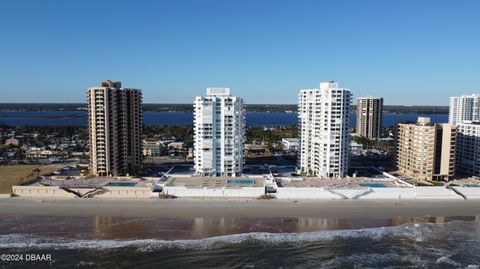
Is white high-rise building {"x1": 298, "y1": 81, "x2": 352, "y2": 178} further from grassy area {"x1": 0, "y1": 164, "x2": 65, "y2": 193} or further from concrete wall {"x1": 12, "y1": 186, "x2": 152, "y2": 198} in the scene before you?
grassy area {"x1": 0, "y1": 164, "x2": 65, "y2": 193}

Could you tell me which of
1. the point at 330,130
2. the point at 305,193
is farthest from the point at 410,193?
the point at 330,130

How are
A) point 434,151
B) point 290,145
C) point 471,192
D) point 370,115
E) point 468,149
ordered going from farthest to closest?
point 370,115 < point 290,145 < point 468,149 < point 434,151 < point 471,192

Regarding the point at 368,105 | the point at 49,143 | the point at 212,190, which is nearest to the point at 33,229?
the point at 212,190

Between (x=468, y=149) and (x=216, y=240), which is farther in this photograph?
(x=468, y=149)

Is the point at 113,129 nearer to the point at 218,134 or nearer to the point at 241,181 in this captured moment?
the point at 218,134

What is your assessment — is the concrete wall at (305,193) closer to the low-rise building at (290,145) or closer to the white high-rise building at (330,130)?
the white high-rise building at (330,130)

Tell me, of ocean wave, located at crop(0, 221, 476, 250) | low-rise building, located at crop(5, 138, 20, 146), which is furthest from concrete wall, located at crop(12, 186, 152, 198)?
low-rise building, located at crop(5, 138, 20, 146)
